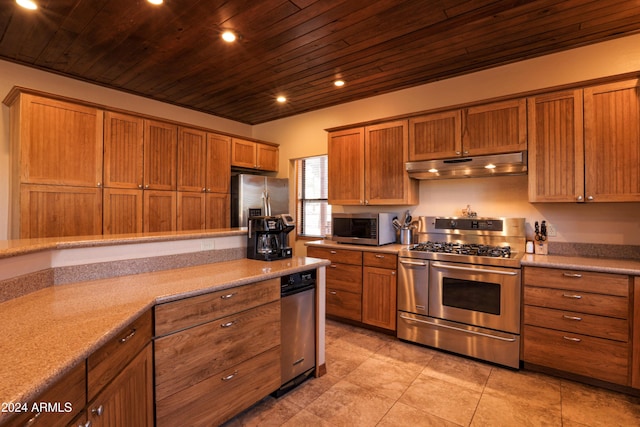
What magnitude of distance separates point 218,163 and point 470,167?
3094 mm

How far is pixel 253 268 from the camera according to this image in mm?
2180

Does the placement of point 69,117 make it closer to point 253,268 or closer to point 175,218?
point 175,218

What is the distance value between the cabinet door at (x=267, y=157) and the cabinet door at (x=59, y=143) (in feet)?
6.72

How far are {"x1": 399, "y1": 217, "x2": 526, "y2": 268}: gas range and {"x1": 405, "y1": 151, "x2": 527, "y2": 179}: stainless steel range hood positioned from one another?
46 cm

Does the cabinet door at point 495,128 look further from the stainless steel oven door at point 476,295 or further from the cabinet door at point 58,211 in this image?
the cabinet door at point 58,211

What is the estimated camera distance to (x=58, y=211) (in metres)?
2.97

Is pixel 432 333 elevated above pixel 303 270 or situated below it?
below

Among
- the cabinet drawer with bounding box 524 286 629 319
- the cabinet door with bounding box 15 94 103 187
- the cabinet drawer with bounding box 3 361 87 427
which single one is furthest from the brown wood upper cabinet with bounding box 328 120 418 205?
the cabinet drawer with bounding box 3 361 87 427

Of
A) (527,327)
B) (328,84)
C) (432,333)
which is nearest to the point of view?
(527,327)

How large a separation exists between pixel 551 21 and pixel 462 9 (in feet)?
2.44

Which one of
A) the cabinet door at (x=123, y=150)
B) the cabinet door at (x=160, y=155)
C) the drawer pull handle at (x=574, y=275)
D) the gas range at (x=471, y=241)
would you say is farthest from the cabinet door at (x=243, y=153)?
the drawer pull handle at (x=574, y=275)

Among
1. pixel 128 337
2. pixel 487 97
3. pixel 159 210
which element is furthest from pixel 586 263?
pixel 159 210

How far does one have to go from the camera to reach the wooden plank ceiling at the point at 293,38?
87.0 inches

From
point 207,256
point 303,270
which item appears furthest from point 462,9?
point 207,256
